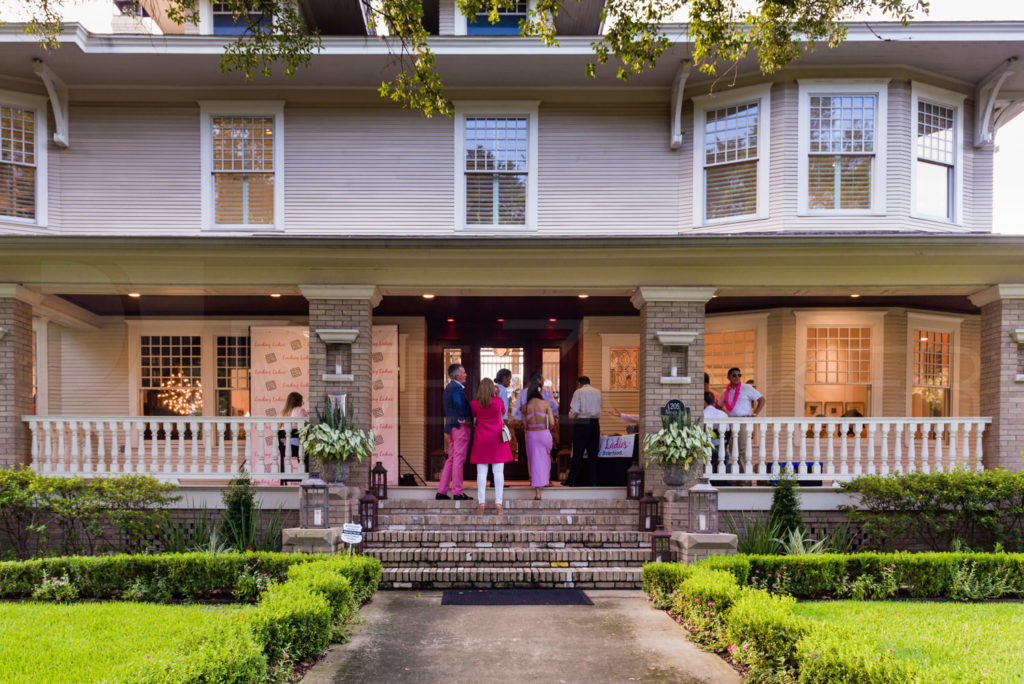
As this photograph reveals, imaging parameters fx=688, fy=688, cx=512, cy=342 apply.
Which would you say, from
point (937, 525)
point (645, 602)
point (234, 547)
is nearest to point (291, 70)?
point (234, 547)

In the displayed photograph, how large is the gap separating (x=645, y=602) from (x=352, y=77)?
9.09 m

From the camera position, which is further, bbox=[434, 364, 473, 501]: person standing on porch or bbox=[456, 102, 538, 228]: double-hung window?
bbox=[456, 102, 538, 228]: double-hung window

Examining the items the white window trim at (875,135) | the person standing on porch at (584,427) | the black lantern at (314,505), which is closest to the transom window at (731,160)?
the white window trim at (875,135)

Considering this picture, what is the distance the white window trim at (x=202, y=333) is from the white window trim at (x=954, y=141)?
11275 millimetres

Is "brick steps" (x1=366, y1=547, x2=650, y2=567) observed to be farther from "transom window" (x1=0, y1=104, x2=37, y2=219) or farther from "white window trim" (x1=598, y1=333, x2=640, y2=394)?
"transom window" (x1=0, y1=104, x2=37, y2=219)

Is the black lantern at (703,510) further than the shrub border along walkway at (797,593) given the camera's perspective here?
Yes

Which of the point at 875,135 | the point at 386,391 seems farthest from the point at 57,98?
Answer: the point at 875,135

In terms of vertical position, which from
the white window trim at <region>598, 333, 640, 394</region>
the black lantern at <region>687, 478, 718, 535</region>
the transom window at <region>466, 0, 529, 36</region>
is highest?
the transom window at <region>466, 0, 529, 36</region>

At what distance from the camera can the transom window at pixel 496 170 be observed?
1158cm

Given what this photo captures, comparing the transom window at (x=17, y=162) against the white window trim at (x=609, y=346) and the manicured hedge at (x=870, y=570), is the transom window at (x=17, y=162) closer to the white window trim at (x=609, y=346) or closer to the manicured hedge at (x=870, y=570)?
the white window trim at (x=609, y=346)

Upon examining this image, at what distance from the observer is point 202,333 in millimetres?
12922

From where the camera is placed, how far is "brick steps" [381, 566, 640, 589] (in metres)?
8.20

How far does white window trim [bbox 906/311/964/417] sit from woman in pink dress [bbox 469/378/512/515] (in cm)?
769

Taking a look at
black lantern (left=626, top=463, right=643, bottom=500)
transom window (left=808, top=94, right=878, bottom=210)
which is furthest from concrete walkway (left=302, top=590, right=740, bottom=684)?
transom window (left=808, top=94, right=878, bottom=210)
